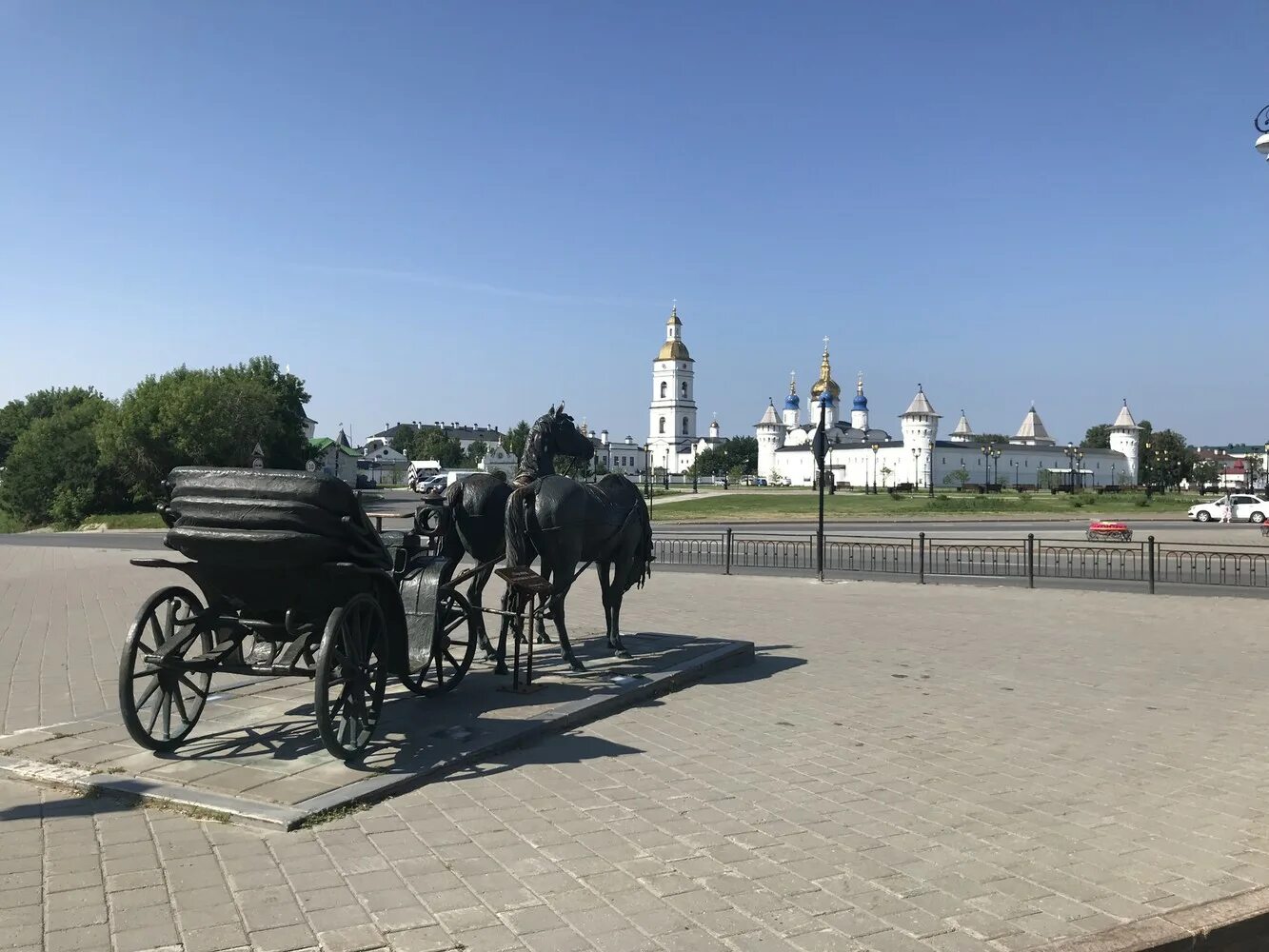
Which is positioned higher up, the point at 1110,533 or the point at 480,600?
the point at 480,600

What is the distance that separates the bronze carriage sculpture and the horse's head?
3.19 metres

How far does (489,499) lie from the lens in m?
9.98

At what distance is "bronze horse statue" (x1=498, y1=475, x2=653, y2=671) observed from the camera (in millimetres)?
8758

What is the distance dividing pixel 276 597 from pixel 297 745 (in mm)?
1171

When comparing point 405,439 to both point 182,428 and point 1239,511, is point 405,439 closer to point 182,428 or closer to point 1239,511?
point 182,428

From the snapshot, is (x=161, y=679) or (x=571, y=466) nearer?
(x=161, y=679)

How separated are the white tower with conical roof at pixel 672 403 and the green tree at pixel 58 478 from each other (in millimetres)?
111377

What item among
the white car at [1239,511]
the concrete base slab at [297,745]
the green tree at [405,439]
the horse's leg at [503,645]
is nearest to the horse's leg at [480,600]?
the horse's leg at [503,645]

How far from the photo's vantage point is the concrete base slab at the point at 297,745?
552cm

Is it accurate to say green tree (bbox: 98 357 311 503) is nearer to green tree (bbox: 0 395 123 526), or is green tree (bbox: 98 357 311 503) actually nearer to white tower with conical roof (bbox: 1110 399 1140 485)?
green tree (bbox: 0 395 123 526)

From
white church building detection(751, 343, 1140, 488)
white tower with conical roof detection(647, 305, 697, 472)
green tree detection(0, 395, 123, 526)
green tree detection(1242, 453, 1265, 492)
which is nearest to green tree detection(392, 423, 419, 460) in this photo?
white tower with conical roof detection(647, 305, 697, 472)

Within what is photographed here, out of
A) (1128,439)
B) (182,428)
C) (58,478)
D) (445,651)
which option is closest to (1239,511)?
(445,651)

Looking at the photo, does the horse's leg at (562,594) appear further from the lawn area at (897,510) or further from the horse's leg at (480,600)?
the lawn area at (897,510)

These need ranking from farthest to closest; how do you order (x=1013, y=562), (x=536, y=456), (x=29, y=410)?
(x=29, y=410) → (x=1013, y=562) → (x=536, y=456)
